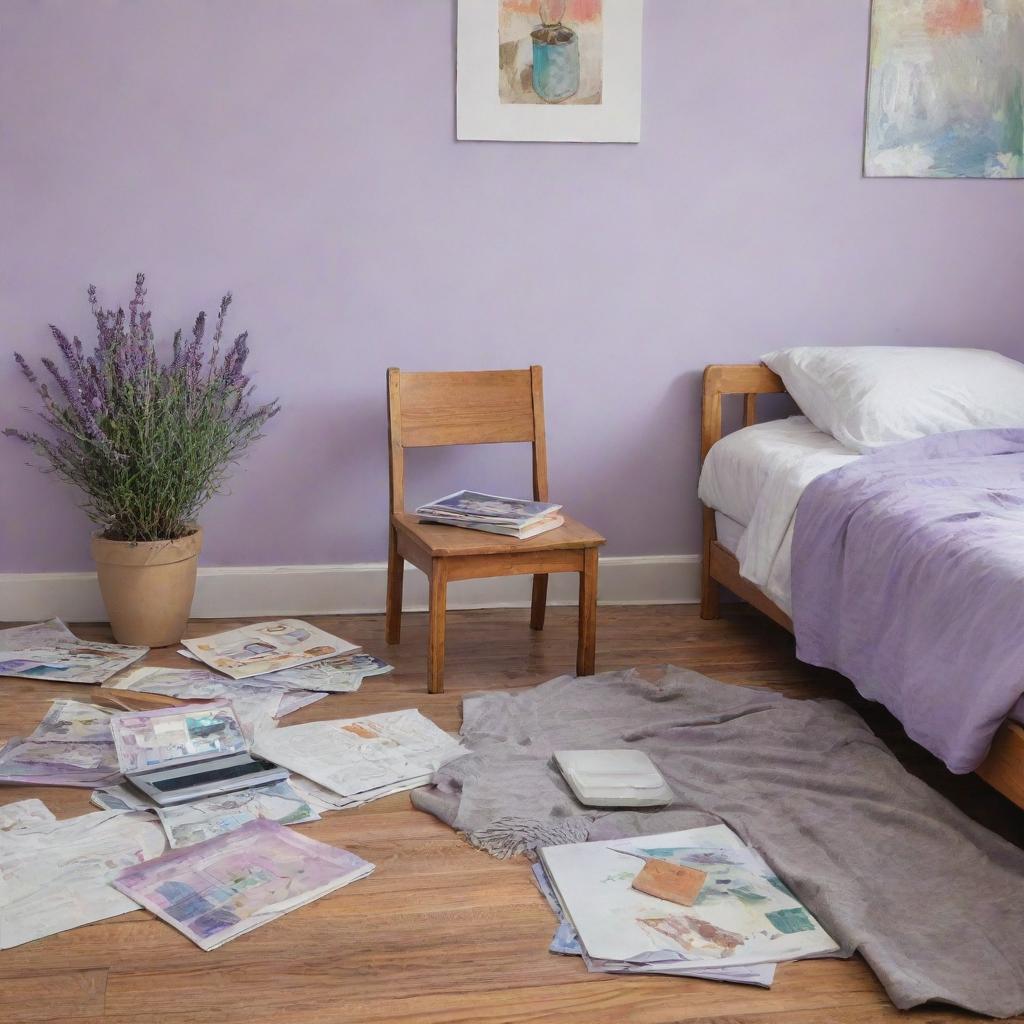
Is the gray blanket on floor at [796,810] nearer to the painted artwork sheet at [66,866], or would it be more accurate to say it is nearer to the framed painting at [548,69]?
the painted artwork sheet at [66,866]

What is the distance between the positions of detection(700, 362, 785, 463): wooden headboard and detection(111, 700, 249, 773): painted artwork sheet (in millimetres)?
1535

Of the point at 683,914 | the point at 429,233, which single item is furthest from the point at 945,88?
the point at 683,914

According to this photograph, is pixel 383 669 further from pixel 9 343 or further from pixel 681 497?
pixel 9 343

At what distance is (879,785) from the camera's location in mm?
2068

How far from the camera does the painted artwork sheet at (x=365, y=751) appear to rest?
2.13 metres

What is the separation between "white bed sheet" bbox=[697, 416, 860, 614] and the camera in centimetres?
263

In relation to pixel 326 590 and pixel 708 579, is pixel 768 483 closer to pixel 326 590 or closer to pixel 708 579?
pixel 708 579

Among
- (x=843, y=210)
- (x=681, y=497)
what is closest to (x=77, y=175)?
(x=681, y=497)

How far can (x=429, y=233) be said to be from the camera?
3.08m

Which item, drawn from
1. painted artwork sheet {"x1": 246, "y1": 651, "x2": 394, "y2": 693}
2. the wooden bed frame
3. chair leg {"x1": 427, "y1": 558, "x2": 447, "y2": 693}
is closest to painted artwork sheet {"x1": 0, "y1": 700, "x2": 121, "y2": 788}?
painted artwork sheet {"x1": 246, "y1": 651, "x2": 394, "y2": 693}

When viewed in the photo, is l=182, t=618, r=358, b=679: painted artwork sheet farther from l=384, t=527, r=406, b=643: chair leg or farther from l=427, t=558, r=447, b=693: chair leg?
l=427, t=558, r=447, b=693: chair leg

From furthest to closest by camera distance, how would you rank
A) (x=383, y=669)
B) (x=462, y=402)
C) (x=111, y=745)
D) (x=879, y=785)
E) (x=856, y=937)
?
(x=462, y=402) < (x=383, y=669) < (x=111, y=745) < (x=879, y=785) < (x=856, y=937)

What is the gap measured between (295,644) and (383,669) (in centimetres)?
27

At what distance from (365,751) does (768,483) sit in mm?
1125
